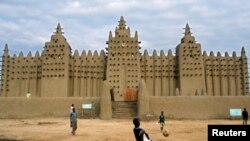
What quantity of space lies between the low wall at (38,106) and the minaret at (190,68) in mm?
11808

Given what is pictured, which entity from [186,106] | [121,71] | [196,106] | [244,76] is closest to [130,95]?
[121,71]

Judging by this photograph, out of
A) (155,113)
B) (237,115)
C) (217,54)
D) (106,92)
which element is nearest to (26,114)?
(106,92)

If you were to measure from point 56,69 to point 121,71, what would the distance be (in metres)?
6.80

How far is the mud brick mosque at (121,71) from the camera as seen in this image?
36.6m

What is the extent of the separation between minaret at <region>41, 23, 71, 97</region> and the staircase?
9.99 metres

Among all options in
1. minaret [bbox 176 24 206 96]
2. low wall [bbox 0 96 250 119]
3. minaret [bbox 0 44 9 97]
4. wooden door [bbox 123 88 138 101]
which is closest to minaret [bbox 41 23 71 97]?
minaret [bbox 0 44 9 97]

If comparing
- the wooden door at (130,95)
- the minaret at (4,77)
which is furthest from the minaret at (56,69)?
the wooden door at (130,95)

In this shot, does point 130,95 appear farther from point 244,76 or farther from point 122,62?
point 244,76

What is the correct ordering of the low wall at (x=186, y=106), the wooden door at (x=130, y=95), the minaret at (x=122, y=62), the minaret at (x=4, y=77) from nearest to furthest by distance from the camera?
the low wall at (x=186, y=106)
the wooden door at (x=130, y=95)
the minaret at (x=122, y=62)
the minaret at (x=4, y=77)

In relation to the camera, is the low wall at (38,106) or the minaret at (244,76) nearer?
the low wall at (38,106)

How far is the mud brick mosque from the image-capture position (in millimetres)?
36625

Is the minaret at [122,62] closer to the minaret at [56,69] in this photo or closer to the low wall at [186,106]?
the minaret at [56,69]

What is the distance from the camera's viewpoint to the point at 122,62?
37.0 metres

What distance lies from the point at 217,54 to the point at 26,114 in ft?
69.3
